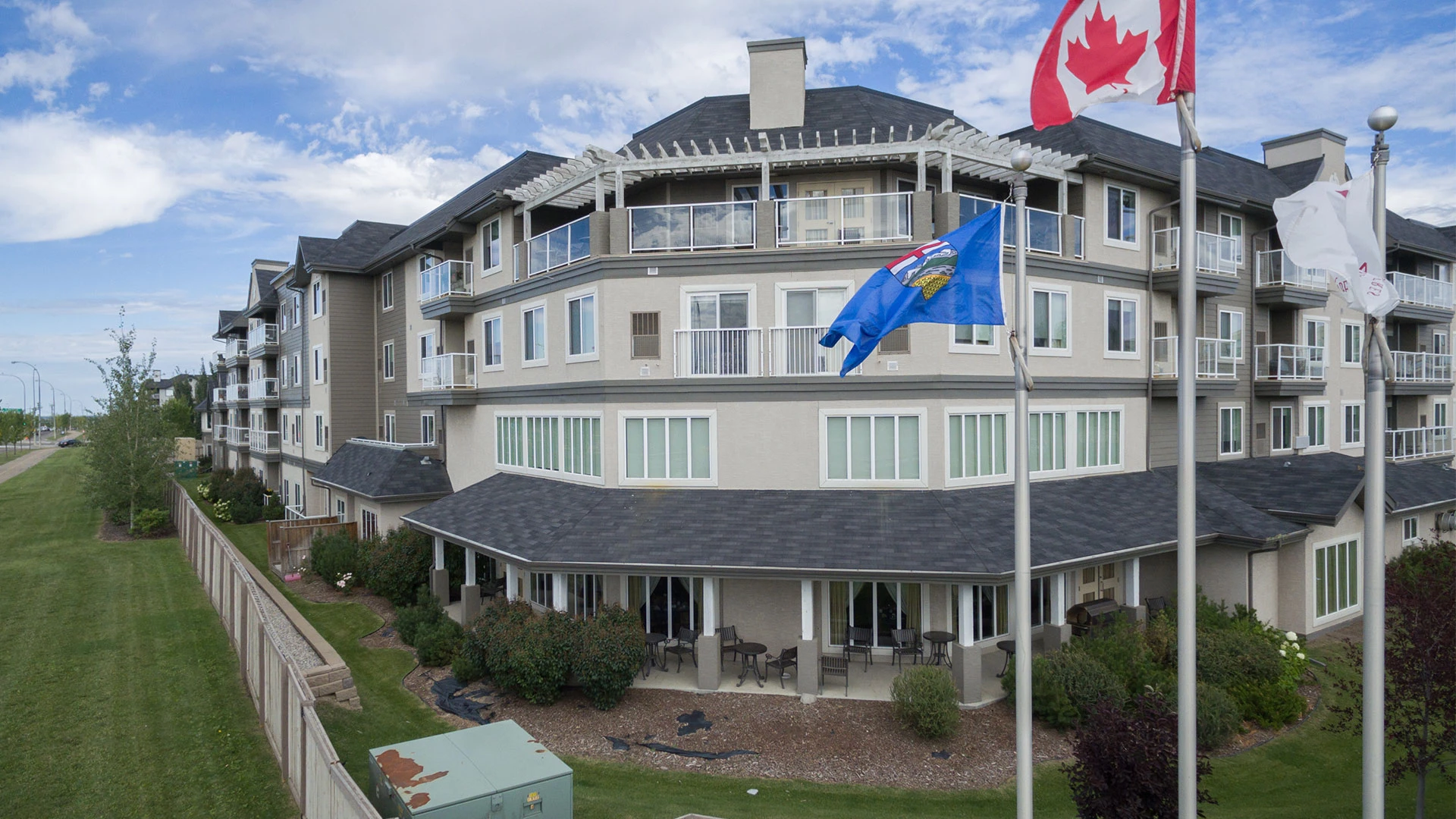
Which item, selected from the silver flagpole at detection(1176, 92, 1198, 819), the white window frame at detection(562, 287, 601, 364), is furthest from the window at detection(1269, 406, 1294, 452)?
the silver flagpole at detection(1176, 92, 1198, 819)

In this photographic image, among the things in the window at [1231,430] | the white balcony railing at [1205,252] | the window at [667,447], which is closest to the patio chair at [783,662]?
the window at [667,447]

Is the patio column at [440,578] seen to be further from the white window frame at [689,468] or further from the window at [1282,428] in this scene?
the window at [1282,428]

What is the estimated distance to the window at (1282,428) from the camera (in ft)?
84.9

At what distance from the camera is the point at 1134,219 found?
21281 millimetres

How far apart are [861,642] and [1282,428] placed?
59.3 ft

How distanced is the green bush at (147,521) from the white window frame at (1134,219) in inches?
1438

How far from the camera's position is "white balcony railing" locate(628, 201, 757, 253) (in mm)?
18531

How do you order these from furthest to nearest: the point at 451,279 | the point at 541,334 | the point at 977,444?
1. the point at 451,279
2. the point at 541,334
3. the point at 977,444

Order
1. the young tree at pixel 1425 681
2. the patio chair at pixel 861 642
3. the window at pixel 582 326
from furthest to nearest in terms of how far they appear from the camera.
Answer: the window at pixel 582 326 < the patio chair at pixel 861 642 < the young tree at pixel 1425 681

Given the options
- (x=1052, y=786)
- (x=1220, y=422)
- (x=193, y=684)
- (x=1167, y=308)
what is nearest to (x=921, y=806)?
(x=1052, y=786)

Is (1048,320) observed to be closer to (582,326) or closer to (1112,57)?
(582,326)

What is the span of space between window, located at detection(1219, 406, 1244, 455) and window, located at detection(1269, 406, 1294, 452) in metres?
1.60

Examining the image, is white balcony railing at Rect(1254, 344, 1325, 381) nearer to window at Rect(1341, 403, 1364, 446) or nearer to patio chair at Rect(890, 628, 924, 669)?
window at Rect(1341, 403, 1364, 446)

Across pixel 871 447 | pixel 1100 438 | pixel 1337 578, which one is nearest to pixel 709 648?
pixel 871 447
